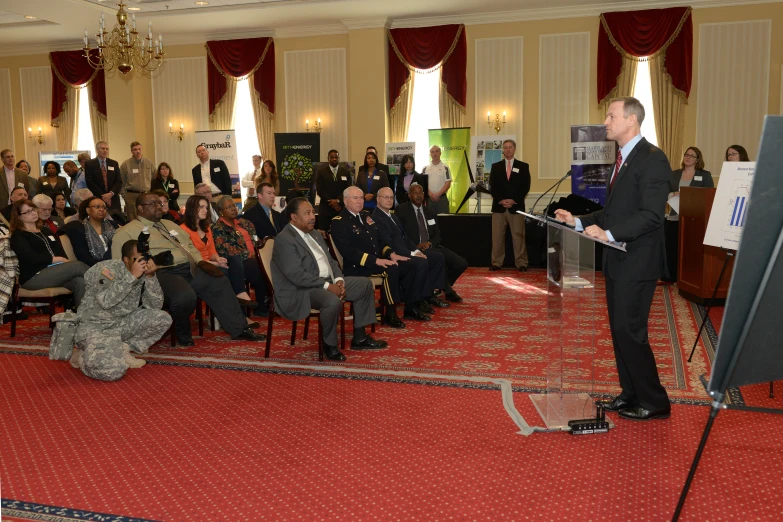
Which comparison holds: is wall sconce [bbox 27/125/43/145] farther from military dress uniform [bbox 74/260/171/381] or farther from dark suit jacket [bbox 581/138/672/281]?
dark suit jacket [bbox 581/138/672/281]

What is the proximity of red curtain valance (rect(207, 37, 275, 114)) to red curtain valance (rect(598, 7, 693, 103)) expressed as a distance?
584 centimetres

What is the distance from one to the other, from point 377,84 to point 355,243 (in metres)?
6.74

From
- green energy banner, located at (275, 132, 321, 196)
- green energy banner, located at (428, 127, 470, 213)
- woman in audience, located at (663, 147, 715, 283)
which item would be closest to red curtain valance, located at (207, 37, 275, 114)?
green energy banner, located at (275, 132, 321, 196)

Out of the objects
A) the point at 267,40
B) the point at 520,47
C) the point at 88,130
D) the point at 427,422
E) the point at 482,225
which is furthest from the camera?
the point at 88,130

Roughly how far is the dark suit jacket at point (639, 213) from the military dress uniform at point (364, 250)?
2.86m

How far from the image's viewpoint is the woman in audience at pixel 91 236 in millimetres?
6637

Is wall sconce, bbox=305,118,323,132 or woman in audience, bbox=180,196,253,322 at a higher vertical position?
wall sconce, bbox=305,118,323,132

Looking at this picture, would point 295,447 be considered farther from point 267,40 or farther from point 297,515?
point 267,40

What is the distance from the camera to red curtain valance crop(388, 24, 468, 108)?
12.3m

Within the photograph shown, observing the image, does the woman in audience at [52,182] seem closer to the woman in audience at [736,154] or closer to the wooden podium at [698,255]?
the wooden podium at [698,255]

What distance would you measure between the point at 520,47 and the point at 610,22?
1.47m

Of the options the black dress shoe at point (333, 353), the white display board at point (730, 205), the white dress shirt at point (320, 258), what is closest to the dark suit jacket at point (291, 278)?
the white dress shirt at point (320, 258)

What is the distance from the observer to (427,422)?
13.0 ft

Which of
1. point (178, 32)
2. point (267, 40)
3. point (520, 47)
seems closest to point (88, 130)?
point (178, 32)
